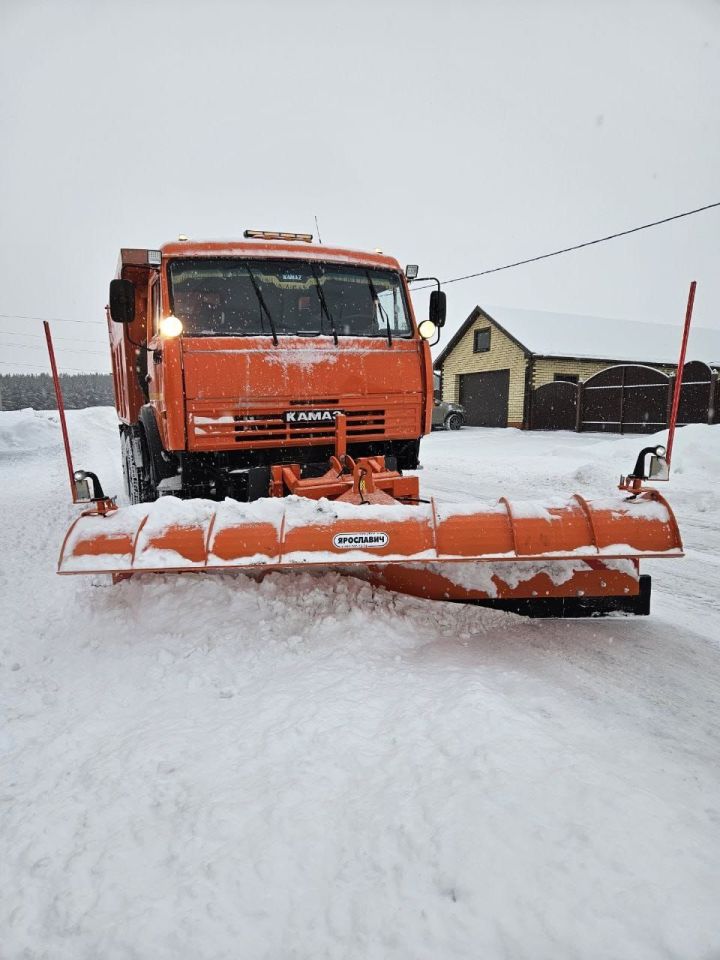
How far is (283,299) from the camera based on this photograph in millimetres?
4688

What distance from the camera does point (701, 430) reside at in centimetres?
1103

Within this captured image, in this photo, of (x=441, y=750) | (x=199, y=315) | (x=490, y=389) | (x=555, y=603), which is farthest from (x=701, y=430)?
(x=490, y=389)

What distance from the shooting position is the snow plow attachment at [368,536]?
2.82 meters

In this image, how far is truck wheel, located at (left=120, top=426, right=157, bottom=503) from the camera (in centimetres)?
554

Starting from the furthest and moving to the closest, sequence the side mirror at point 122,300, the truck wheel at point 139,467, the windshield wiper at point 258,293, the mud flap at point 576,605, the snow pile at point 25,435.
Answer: the snow pile at point 25,435
the truck wheel at point 139,467
the side mirror at point 122,300
the windshield wiper at point 258,293
the mud flap at point 576,605

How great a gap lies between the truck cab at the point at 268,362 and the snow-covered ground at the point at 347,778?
4.18 feet

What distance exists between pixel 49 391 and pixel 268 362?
276 feet

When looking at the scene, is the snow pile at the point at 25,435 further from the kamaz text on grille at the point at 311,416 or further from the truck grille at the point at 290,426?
the kamaz text on grille at the point at 311,416

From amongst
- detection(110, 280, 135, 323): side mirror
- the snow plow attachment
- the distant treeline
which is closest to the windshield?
detection(110, 280, 135, 323): side mirror

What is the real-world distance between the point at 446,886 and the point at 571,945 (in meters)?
0.32

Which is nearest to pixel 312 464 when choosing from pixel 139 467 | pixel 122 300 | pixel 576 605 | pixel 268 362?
pixel 268 362

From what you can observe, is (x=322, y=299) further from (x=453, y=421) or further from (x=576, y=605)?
(x=453, y=421)

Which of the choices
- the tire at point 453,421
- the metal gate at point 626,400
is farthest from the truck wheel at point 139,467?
the tire at point 453,421

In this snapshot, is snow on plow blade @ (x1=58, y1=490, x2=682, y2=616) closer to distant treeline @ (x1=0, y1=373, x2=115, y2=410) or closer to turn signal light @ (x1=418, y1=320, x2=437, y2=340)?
turn signal light @ (x1=418, y1=320, x2=437, y2=340)
